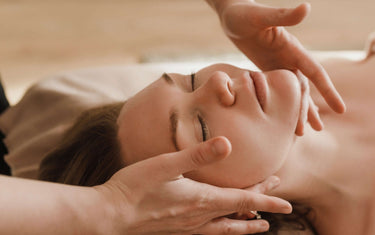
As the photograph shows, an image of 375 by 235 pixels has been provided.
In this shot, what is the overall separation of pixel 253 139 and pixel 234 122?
0.06m

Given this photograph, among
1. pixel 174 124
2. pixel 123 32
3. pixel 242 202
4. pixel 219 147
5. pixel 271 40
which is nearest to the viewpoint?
pixel 219 147

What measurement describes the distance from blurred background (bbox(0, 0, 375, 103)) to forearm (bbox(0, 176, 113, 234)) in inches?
75.2

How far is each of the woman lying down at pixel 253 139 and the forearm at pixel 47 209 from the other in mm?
269

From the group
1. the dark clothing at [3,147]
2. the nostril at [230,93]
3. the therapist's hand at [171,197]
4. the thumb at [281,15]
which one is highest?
the thumb at [281,15]

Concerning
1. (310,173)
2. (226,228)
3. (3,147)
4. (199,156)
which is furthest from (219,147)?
(3,147)

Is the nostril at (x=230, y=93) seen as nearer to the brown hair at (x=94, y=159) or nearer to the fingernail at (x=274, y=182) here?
the fingernail at (x=274, y=182)

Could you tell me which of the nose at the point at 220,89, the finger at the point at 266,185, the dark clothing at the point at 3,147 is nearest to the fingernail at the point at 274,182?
the finger at the point at 266,185

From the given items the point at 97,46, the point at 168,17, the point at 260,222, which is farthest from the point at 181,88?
the point at 168,17

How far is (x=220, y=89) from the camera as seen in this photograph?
109 cm

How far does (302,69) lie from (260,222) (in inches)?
17.9

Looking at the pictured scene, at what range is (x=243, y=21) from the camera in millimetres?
1241

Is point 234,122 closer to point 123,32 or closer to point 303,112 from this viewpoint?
point 303,112

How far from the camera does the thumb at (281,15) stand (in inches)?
41.4

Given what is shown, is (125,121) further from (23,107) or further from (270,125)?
(23,107)
